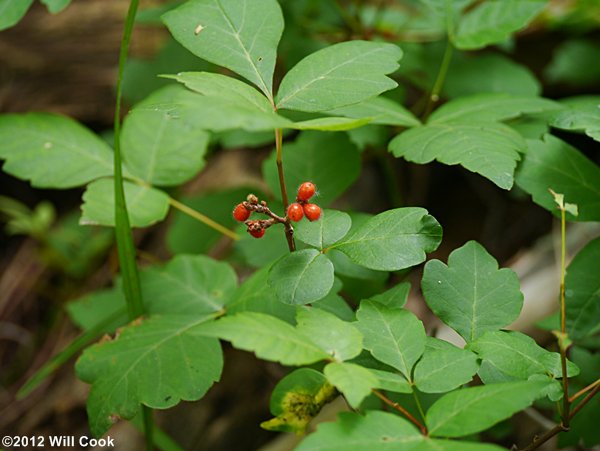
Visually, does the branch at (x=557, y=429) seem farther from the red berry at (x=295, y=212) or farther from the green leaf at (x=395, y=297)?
the red berry at (x=295, y=212)

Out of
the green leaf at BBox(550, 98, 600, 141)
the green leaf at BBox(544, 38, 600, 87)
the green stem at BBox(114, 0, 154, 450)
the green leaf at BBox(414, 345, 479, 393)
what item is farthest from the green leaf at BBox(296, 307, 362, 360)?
the green leaf at BBox(544, 38, 600, 87)

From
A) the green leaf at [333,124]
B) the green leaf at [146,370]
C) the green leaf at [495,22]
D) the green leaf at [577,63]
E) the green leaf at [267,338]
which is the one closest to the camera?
the green leaf at [267,338]

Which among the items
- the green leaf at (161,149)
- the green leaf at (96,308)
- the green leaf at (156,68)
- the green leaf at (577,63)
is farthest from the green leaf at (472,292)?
the green leaf at (577,63)

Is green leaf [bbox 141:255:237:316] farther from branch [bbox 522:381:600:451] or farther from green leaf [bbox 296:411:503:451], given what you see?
branch [bbox 522:381:600:451]

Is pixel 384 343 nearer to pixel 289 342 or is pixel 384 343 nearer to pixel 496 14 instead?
pixel 289 342

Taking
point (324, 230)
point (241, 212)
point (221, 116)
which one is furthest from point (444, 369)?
point (221, 116)

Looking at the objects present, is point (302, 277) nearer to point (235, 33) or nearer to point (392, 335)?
point (392, 335)
